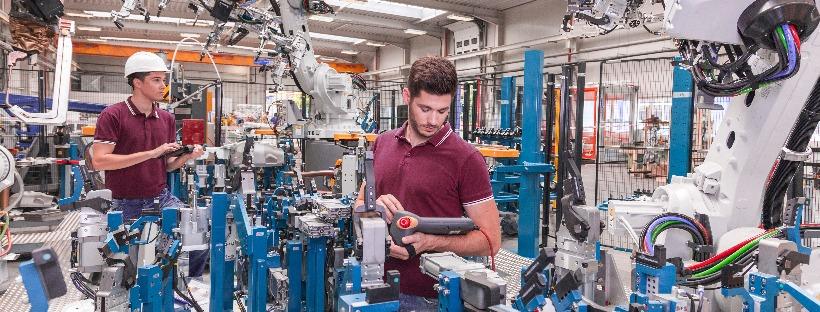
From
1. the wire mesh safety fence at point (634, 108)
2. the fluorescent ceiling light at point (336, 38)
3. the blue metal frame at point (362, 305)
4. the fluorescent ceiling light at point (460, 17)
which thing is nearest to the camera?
the blue metal frame at point (362, 305)

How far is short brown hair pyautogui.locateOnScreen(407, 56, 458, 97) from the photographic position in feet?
6.84

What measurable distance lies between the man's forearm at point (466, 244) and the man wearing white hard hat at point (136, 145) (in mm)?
2406

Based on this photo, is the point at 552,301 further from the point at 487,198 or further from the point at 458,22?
the point at 458,22

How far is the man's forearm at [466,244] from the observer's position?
6.81ft

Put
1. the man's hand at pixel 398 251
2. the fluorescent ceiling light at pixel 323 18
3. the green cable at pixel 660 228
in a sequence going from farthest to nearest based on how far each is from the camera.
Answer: the fluorescent ceiling light at pixel 323 18 → the green cable at pixel 660 228 → the man's hand at pixel 398 251

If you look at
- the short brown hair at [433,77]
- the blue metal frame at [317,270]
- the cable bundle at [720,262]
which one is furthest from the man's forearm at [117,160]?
the cable bundle at [720,262]

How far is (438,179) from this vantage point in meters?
2.21

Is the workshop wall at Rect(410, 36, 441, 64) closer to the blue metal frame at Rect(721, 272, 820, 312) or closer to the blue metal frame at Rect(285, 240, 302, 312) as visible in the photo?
the blue metal frame at Rect(285, 240, 302, 312)

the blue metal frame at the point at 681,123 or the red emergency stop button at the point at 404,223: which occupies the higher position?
the blue metal frame at the point at 681,123

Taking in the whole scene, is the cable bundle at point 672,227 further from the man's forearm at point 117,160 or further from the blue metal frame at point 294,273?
the man's forearm at point 117,160

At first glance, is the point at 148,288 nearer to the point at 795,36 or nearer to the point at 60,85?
the point at 60,85

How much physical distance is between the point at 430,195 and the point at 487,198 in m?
0.24

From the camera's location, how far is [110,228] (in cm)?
209

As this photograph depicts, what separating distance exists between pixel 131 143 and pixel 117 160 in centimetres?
21
